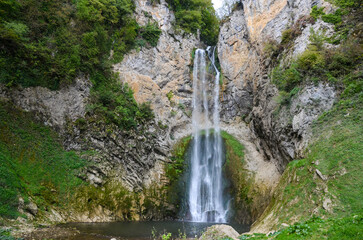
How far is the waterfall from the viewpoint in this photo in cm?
2028

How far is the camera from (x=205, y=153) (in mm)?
23922

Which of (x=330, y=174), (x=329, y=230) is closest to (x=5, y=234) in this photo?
(x=329, y=230)

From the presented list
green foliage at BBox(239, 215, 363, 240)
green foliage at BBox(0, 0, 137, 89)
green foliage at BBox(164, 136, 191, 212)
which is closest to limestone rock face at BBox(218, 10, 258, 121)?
green foliage at BBox(164, 136, 191, 212)

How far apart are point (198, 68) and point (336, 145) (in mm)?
20965

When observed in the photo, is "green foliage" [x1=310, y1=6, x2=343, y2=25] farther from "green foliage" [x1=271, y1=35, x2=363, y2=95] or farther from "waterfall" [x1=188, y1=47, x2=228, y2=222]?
"waterfall" [x1=188, y1=47, x2=228, y2=222]

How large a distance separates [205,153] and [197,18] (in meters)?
18.7

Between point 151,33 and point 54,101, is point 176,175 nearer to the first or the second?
point 54,101

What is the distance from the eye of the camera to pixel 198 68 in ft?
97.9

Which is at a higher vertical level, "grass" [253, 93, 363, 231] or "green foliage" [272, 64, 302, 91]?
"green foliage" [272, 64, 302, 91]

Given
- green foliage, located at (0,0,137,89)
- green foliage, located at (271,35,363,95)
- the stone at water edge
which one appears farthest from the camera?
green foliage, located at (0,0,137,89)

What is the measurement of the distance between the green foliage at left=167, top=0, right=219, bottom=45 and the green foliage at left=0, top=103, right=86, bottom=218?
71.5ft

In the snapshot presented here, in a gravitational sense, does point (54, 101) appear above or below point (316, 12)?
below

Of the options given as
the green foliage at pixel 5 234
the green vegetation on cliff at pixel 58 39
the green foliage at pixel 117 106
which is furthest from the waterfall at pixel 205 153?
the green foliage at pixel 5 234

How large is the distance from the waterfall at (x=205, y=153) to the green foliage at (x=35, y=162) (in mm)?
10139
